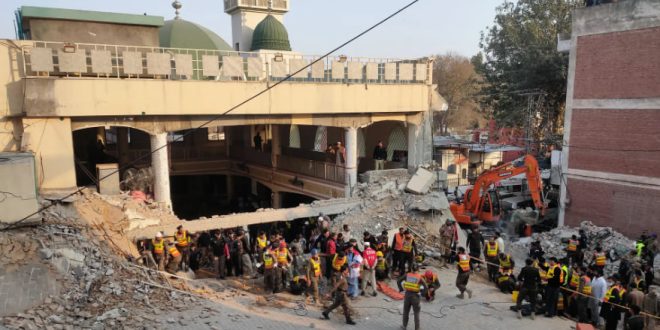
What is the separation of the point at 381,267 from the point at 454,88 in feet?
156

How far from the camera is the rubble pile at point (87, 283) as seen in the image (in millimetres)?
8320

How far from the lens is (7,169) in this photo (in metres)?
10.2

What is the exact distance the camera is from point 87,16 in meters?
15.9

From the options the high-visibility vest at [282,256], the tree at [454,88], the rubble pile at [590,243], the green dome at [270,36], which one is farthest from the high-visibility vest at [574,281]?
the tree at [454,88]

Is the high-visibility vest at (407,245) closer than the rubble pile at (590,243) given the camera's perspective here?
Yes

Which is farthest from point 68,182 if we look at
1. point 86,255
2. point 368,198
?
point 368,198

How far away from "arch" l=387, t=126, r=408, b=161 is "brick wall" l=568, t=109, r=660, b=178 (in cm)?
808

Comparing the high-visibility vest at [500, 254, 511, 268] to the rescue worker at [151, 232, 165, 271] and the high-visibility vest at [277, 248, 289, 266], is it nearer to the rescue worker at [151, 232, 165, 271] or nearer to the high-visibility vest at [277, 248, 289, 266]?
the high-visibility vest at [277, 248, 289, 266]

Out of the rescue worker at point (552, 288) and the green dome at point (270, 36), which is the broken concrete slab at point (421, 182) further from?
the green dome at point (270, 36)

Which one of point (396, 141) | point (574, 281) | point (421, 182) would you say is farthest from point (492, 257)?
point (396, 141)

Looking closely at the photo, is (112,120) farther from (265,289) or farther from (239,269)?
(265,289)

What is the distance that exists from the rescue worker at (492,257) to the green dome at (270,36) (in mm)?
19482

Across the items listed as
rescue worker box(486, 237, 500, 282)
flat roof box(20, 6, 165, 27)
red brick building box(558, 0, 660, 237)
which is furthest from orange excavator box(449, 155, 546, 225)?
flat roof box(20, 6, 165, 27)

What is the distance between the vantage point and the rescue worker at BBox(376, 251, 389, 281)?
11785 mm
